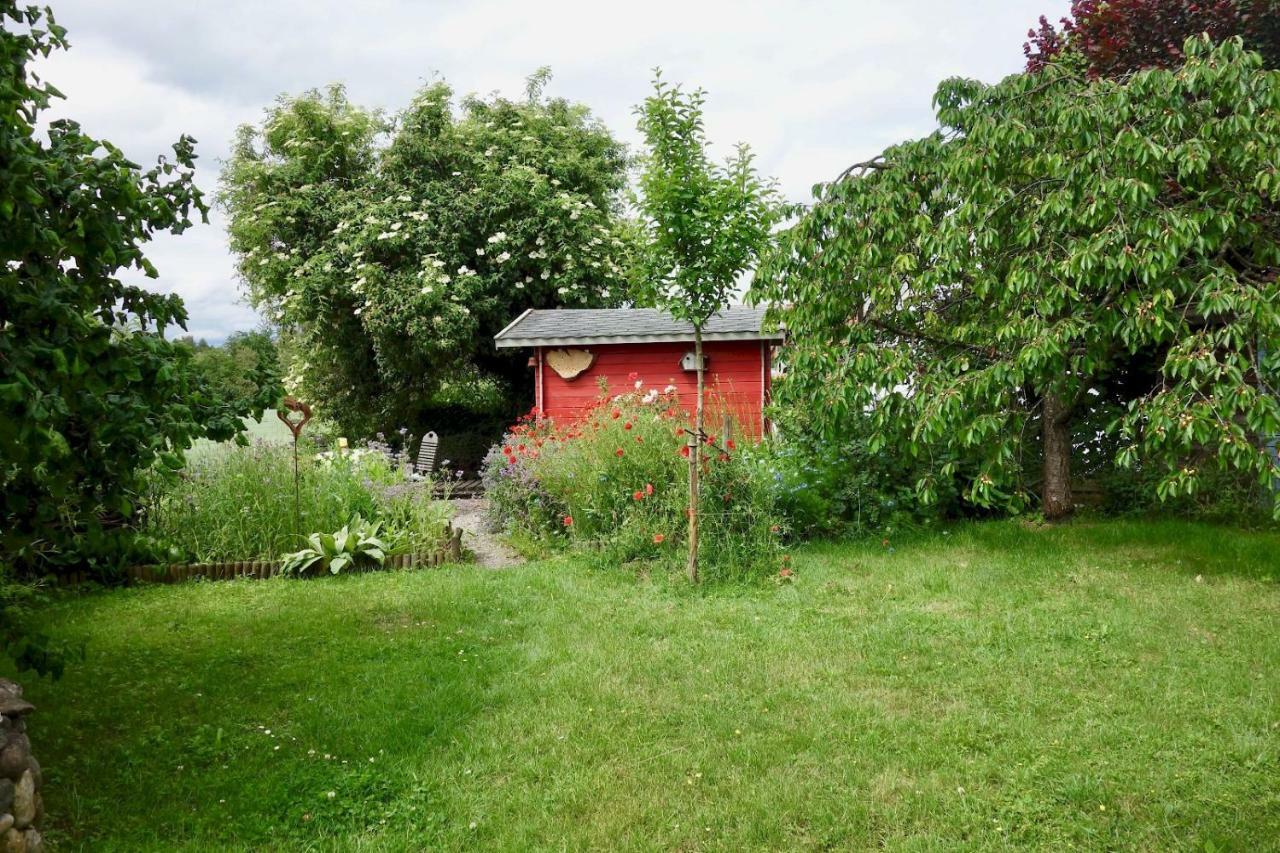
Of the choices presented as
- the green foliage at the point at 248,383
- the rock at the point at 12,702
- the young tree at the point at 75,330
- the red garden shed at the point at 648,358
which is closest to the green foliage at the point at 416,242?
the red garden shed at the point at 648,358

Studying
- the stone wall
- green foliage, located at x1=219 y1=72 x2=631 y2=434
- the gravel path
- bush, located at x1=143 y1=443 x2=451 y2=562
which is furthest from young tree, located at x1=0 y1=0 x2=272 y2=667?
green foliage, located at x1=219 y1=72 x2=631 y2=434

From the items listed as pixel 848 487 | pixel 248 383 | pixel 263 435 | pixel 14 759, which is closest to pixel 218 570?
pixel 248 383

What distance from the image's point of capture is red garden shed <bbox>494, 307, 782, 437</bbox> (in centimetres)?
1282

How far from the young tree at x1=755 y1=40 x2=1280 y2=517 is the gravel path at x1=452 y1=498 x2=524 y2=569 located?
3014mm

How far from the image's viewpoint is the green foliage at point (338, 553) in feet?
24.3

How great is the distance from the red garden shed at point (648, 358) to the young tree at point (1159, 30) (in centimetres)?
504

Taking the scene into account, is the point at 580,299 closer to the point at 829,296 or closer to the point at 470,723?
the point at 829,296

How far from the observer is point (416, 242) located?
1652cm

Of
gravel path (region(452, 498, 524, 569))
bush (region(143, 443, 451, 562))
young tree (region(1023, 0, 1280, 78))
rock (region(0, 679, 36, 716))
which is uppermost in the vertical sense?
young tree (region(1023, 0, 1280, 78))

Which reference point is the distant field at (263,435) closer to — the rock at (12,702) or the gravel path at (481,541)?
the gravel path at (481,541)

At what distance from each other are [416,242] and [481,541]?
9.11 meters

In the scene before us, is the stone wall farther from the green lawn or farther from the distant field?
the distant field

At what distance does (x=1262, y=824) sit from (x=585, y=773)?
251 centimetres

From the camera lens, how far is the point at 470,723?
418 cm
